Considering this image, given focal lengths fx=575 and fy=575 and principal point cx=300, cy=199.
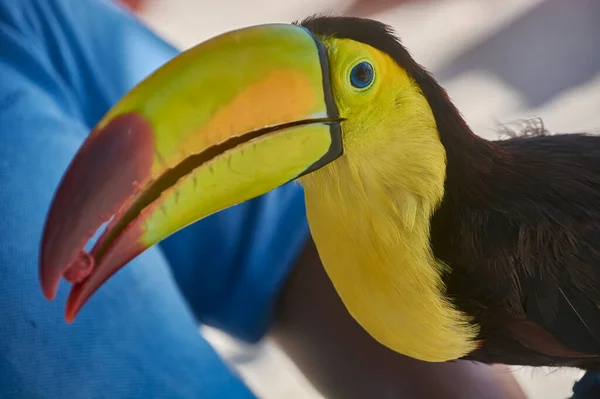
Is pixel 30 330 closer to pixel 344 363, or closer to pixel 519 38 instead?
pixel 344 363

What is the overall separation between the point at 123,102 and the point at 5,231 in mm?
179

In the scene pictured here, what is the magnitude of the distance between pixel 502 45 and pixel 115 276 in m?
0.37

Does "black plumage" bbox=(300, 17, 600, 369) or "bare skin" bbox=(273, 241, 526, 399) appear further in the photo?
"bare skin" bbox=(273, 241, 526, 399)

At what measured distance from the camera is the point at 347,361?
0.54 meters

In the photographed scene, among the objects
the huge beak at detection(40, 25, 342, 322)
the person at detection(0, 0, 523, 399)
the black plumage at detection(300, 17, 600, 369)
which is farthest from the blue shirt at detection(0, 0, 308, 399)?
the black plumage at detection(300, 17, 600, 369)

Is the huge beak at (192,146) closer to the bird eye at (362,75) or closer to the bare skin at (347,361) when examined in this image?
the bird eye at (362,75)

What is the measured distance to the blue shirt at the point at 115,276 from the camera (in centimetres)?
43

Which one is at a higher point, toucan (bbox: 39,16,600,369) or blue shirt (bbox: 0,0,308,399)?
toucan (bbox: 39,16,600,369)

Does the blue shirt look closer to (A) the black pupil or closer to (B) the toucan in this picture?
(B) the toucan

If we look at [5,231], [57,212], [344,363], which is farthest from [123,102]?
[344,363]

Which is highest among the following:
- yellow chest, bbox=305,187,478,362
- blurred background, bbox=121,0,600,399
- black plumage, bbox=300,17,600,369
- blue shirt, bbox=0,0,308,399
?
blurred background, bbox=121,0,600,399

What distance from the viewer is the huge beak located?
1.09 feet

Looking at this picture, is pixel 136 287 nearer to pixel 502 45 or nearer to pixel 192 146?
pixel 192 146

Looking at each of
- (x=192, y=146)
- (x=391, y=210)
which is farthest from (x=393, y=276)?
(x=192, y=146)
